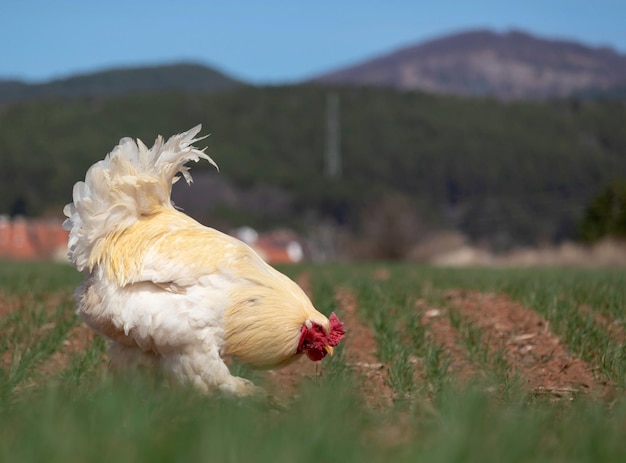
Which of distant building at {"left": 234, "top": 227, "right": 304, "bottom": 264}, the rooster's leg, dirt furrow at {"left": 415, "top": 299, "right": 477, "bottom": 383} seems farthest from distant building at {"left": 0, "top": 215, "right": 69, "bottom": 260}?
the rooster's leg

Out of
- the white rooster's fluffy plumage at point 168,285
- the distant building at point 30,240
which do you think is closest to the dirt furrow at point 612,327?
the white rooster's fluffy plumage at point 168,285

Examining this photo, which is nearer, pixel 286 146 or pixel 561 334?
pixel 561 334

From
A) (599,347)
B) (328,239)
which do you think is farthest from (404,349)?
(328,239)

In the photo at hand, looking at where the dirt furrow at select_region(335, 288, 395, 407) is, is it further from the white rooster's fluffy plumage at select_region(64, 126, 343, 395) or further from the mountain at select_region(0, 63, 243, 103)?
the mountain at select_region(0, 63, 243, 103)

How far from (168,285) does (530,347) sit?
144 inches

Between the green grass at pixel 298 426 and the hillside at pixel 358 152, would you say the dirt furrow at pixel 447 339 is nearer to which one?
the green grass at pixel 298 426

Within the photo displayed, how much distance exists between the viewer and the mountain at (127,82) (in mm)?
131625

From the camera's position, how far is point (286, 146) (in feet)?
344

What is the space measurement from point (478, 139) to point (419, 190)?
484 inches

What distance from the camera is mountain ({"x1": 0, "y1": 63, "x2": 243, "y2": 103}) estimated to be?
131625 mm

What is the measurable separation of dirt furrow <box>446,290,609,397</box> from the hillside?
59.6 m

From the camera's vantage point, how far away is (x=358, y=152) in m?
102

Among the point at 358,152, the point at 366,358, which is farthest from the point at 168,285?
the point at 358,152

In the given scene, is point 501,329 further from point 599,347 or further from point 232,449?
point 232,449
